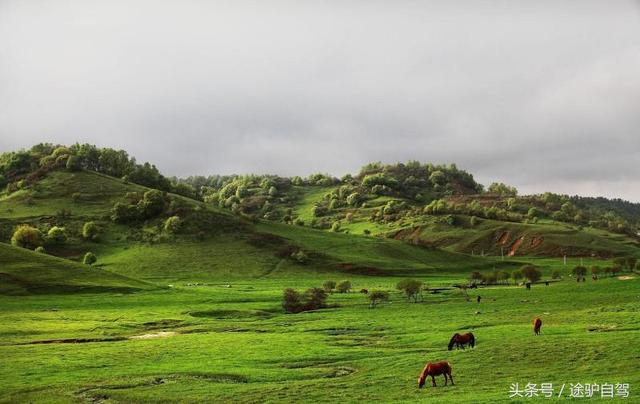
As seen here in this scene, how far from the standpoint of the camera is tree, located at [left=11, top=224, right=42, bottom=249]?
149250 mm

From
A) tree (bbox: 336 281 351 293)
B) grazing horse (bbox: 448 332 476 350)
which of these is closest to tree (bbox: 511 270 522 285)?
tree (bbox: 336 281 351 293)

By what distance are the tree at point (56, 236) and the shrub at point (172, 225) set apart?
93.8ft

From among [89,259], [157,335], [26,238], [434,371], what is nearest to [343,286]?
[157,335]

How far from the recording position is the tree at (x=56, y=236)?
165350 mm

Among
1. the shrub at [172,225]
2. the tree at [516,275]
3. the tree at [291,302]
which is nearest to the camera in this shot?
the tree at [291,302]

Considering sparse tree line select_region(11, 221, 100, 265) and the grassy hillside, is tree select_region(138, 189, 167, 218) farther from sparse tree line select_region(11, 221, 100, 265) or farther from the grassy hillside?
the grassy hillside

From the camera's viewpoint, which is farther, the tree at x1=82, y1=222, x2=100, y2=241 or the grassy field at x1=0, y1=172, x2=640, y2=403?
the tree at x1=82, y1=222, x2=100, y2=241

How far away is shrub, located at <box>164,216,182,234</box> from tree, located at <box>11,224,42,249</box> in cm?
3570

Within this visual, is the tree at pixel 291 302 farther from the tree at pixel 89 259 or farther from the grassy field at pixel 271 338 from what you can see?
the tree at pixel 89 259

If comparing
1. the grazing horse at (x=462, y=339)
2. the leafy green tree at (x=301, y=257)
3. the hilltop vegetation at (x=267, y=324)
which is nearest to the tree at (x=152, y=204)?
the hilltop vegetation at (x=267, y=324)

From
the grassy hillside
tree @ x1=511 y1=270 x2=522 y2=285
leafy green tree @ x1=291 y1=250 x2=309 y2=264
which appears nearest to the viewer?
the grassy hillside

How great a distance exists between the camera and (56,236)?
166m

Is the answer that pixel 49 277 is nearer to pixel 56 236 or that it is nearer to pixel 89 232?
pixel 56 236

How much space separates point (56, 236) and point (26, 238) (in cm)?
1552
